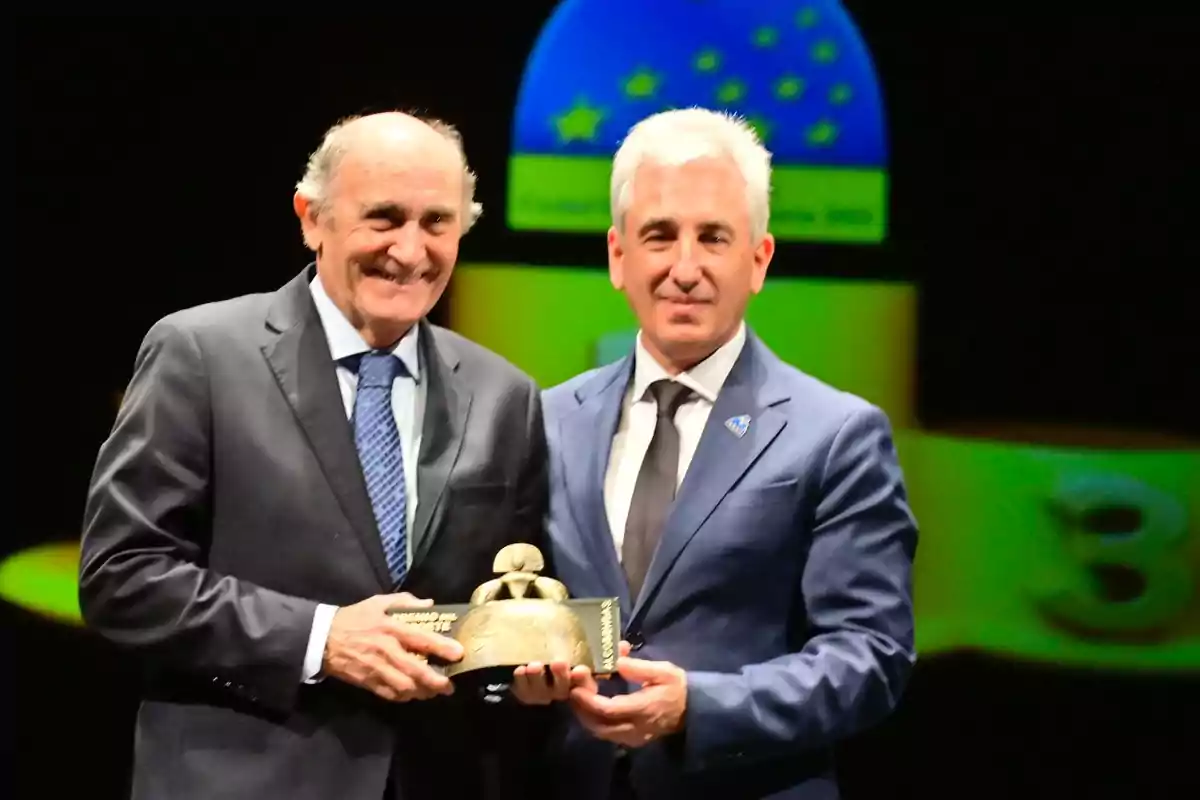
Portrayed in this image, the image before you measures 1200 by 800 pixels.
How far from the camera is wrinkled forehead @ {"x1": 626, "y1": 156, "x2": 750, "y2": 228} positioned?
6.12ft

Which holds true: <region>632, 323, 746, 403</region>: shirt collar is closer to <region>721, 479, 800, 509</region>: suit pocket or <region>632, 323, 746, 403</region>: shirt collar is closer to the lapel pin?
the lapel pin

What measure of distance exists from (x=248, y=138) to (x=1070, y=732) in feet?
7.84

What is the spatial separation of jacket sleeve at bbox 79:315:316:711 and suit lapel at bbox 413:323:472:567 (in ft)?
0.63

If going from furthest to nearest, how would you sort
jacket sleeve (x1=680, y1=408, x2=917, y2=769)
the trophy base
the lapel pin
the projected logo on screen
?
the projected logo on screen, the lapel pin, jacket sleeve (x1=680, y1=408, x2=917, y2=769), the trophy base

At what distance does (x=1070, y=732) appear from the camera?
3.12 meters

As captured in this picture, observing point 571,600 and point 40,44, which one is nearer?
point 571,600

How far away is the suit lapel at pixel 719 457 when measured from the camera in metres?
1.81

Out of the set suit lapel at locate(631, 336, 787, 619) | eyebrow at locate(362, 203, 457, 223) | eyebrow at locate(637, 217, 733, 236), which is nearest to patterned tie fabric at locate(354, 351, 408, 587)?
eyebrow at locate(362, 203, 457, 223)

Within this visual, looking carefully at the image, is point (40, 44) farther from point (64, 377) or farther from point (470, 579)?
point (470, 579)

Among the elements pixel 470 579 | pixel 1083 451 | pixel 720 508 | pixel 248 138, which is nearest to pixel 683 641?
pixel 720 508

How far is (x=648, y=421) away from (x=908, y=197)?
1.38m

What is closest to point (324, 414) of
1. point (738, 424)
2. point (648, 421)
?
point (648, 421)

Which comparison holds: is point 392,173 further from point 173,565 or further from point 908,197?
point 908,197

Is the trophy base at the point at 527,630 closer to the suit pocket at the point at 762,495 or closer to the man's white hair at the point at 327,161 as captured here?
the suit pocket at the point at 762,495
